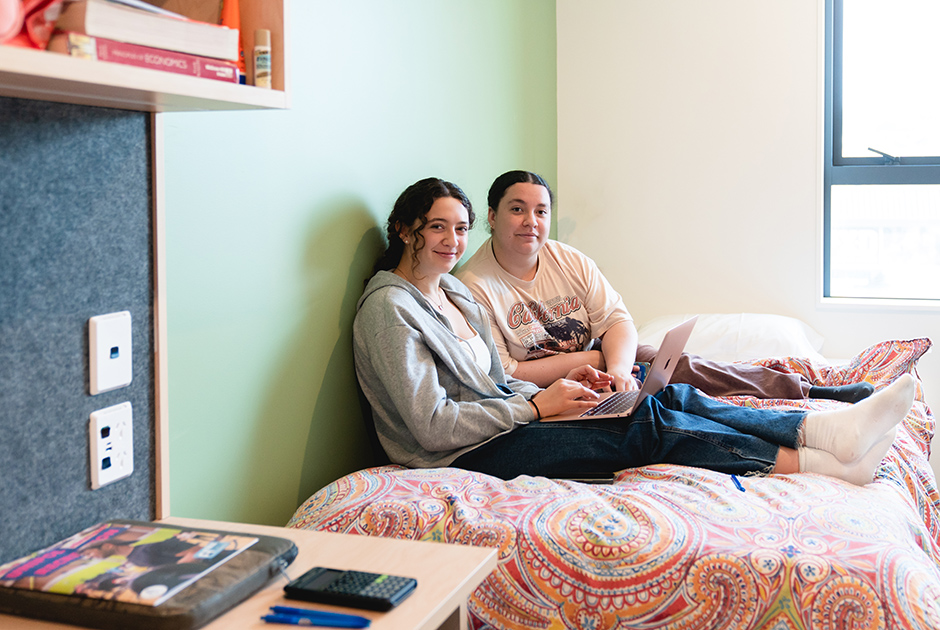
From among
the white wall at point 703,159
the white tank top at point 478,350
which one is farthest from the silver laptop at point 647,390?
the white wall at point 703,159

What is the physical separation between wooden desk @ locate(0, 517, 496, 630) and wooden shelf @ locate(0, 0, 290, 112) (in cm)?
51

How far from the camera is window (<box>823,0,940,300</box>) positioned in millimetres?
3029

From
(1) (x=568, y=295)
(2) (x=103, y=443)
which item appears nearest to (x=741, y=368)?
(1) (x=568, y=295)

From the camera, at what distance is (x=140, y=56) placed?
2.52ft

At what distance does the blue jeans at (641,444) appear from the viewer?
5.31 feet

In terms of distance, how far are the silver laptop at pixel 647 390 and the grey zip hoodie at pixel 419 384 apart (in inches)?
5.0

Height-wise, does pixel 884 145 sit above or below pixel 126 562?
above

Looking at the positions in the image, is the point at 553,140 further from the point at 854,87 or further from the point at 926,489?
the point at 926,489

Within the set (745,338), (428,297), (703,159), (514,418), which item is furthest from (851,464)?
(703,159)

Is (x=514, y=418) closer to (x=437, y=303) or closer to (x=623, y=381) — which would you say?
(x=437, y=303)

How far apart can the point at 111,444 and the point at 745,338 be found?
2.26m

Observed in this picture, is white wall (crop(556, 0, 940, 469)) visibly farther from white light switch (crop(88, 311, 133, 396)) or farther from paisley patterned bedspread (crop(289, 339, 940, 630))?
white light switch (crop(88, 311, 133, 396))

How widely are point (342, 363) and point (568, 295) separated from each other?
85 cm

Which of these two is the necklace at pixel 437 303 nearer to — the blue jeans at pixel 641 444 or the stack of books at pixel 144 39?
the blue jeans at pixel 641 444
